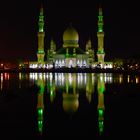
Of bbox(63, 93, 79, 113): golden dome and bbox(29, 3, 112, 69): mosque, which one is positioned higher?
bbox(29, 3, 112, 69): mosque

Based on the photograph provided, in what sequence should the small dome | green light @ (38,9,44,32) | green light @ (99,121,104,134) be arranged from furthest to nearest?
the small dome → green light @ (38,9,44,32) → green light @ (99,121,104,134)

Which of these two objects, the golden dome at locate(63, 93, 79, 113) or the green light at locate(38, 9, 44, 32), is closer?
the golden dome at locate(63, 93, 79, 113)

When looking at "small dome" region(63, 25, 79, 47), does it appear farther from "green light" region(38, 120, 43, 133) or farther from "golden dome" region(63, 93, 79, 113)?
"green light" region(38, 120, 43, 133)

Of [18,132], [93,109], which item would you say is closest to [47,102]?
[93,109]

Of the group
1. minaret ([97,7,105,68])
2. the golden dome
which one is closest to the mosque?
minaret ([97,7,105,68])

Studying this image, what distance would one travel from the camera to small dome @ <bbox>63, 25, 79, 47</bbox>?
69.1 metres

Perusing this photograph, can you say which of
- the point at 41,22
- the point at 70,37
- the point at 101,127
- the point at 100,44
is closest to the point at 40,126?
the point at 101,127

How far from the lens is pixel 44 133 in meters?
8.94

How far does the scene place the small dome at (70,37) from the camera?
69.1m

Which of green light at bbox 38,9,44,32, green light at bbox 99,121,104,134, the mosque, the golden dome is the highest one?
green light at bbox 38,9,44,32

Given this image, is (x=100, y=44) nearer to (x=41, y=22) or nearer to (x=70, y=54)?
(x=70, y=54)

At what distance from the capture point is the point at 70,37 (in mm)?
69250

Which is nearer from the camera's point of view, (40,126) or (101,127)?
(101,127)

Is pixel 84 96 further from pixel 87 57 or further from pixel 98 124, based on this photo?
pixel 87 57
